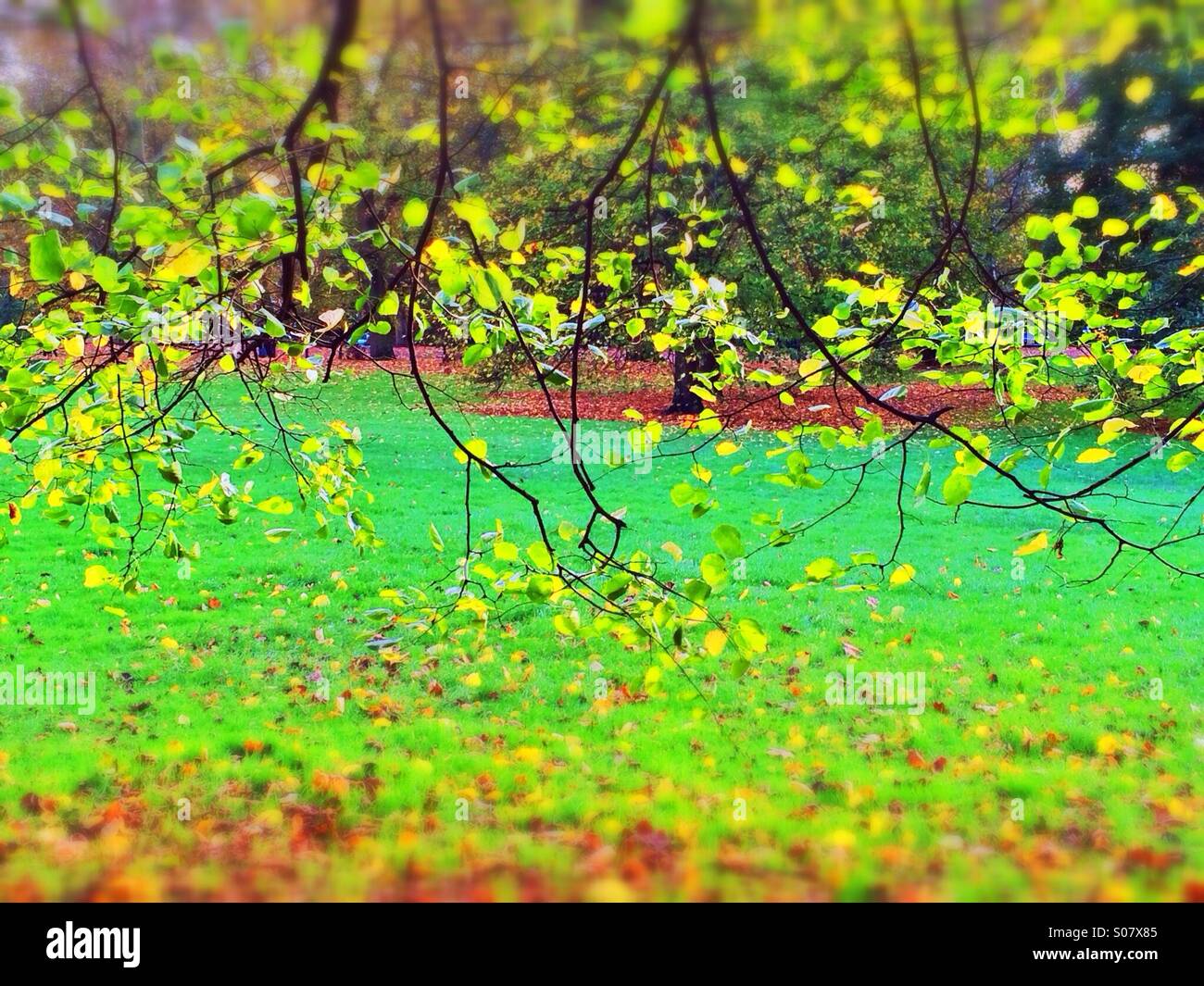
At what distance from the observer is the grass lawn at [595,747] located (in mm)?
3936

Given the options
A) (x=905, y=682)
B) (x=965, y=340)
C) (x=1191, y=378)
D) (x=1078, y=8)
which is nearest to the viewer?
(x=1078, y=8)

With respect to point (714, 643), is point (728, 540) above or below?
above

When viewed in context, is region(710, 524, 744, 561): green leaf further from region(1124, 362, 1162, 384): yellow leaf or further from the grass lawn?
region(1124, 362, 1162, 384): yellow leaf

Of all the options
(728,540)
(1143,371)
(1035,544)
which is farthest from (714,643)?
(1143,371)

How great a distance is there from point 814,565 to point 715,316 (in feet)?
5.15

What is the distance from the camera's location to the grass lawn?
394cm

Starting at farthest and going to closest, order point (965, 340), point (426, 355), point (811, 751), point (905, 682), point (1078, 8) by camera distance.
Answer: point (426, 355), point (905, 682), point (811, 751), point (965, 340), point (1078, 8)

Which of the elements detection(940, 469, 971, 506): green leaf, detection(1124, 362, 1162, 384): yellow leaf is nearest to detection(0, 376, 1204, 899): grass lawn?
detection(940, 469, 971, 506): green leaf

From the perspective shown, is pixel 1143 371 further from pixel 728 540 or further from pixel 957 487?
pixel 728 540

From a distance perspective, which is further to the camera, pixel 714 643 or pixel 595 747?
pixel 595 747

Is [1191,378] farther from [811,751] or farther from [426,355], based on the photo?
[426,355]

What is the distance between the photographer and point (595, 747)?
548 centimetres
